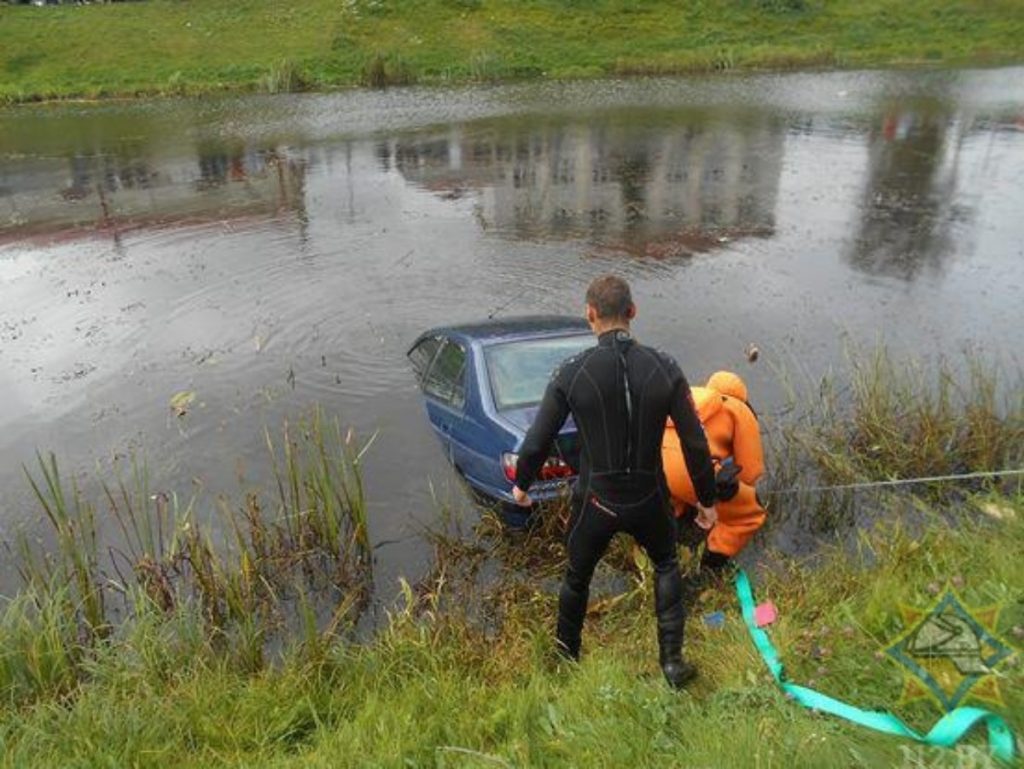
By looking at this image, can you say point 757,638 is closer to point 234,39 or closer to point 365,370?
point 365,370

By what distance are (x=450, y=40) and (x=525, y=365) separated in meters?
37.1

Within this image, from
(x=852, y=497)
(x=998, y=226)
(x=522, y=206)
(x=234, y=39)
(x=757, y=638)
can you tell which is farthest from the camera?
(x=234, y=39)

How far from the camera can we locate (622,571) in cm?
611

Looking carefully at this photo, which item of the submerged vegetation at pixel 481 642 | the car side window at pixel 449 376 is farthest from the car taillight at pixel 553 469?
the car side window at pixel 449 376

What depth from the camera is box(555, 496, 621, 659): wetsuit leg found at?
15.2ft

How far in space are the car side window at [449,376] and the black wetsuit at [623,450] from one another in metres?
2.75

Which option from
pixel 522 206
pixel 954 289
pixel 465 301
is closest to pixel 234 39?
pixel 522 206

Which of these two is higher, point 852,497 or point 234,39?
point 234,39

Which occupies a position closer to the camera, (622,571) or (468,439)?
(622,571)

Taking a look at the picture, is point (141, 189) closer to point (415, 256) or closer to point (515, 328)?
point (415, 256)

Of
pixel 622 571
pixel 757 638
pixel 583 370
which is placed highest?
pixel 583 370

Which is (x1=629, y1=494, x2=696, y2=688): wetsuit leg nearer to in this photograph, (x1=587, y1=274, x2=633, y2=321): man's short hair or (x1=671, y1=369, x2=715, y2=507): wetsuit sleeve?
(x1=671, y1=369, x2=715, y2=507): wetsuit sleeve

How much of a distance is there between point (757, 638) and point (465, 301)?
315 inches

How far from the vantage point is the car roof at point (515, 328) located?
7.65m
